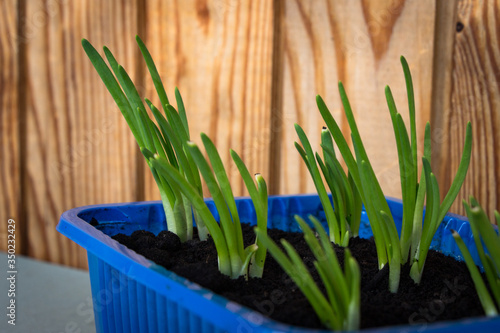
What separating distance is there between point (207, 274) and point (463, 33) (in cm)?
57

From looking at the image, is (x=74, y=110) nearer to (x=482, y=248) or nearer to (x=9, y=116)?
(x=9, y=116)

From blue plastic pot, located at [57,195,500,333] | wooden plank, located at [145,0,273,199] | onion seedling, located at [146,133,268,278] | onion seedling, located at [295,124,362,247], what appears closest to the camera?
blue plastic pot, located at [57,195,500,333]

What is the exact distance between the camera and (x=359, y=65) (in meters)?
0.86

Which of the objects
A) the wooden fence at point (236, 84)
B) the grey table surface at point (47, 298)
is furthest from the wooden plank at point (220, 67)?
the grey table surface at point (47, 298)

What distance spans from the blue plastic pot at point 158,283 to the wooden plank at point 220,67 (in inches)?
10.1

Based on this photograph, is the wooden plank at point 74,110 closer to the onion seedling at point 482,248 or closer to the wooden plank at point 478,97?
the wooden plank at point 478,97

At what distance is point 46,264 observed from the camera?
111 centimetres

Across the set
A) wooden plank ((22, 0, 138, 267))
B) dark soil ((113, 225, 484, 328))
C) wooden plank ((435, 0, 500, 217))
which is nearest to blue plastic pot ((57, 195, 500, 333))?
dark soil ((113, 225, 484, 328))

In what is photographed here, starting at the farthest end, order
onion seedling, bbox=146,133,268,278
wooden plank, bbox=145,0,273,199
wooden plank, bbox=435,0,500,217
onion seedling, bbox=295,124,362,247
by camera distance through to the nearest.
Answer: wooden plank, bbox=145,0,273,199 < wooden plank, bbox=435,0,500,217 < onion seedling, bbox=295,124,362,247 < onion seedling, bbox=146,133,268,278

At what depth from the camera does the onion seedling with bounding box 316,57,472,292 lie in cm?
45

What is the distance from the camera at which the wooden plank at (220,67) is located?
0.94 metres

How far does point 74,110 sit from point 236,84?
1.16ft

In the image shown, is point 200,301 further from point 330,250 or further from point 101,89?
point 101,89

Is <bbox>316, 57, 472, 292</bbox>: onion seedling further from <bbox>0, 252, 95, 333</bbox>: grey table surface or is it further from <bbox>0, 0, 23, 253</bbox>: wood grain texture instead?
<bbox>0, 0, 23, 253</bbox>: wood grain texture
